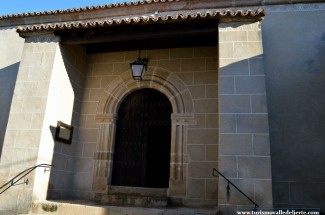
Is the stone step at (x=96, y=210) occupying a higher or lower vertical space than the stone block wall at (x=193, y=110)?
lower

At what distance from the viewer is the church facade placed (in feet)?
14.3

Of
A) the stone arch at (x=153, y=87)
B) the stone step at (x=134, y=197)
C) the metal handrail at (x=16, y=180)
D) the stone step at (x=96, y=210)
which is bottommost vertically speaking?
the stone step at (x=96, y=210)

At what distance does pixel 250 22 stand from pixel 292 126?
194cm

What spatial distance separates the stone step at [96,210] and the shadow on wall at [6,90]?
7.94ft

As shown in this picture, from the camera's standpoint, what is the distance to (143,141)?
18.5 ft

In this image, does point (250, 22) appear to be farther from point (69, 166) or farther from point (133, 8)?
point (69, 166)

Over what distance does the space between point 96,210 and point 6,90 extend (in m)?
3.95

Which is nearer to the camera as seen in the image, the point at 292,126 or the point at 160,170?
the point at 292,126

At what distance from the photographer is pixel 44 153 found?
15.8 feet

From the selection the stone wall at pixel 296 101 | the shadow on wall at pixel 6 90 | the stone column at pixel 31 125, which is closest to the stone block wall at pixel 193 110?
the stone column at pixel 31 125

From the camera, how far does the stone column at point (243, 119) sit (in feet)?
12.7

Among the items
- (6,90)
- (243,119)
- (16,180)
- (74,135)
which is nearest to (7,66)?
(6,90)

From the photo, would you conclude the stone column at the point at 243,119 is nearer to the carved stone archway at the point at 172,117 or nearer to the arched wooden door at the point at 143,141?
the carved stone archway at the point at 172,117

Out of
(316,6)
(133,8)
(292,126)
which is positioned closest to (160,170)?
(292,126)
